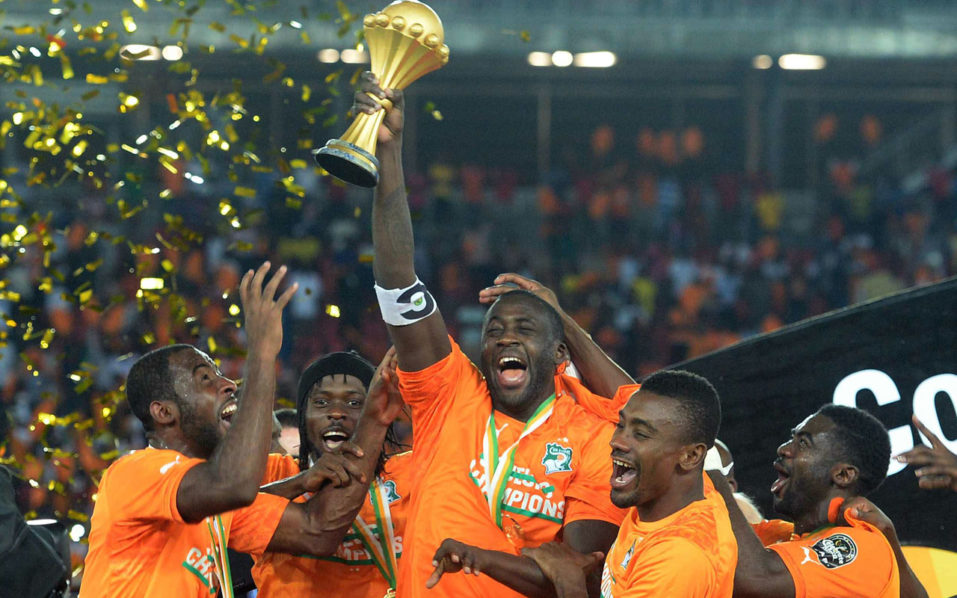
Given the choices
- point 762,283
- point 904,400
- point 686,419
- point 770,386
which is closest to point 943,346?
point 904,400

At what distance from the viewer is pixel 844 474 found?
165 inches

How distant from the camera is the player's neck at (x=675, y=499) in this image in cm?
359

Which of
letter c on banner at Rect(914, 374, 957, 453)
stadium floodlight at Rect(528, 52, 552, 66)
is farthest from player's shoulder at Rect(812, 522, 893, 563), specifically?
stadium floodlight at Rect(528, 52, 552, 66)

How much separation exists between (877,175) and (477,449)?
52.6 feet

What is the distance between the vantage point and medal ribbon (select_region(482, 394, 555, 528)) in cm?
386

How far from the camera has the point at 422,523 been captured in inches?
151

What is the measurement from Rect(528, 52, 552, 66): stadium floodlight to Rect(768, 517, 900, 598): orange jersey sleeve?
1413cm

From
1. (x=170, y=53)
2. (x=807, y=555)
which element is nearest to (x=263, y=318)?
(x=807, y=555)

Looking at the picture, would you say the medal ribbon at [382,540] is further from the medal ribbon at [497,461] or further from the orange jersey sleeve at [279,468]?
the medal ribbon at [497,461]

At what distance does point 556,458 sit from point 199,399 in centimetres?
119

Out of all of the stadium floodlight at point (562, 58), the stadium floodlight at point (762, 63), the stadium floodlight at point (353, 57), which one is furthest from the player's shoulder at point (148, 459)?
the stadium floodlight at point (762, 63)

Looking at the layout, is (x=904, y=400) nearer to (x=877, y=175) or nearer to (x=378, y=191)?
(x=378, y=191)

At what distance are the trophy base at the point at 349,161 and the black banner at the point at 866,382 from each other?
243cm

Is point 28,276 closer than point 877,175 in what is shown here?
Yes
